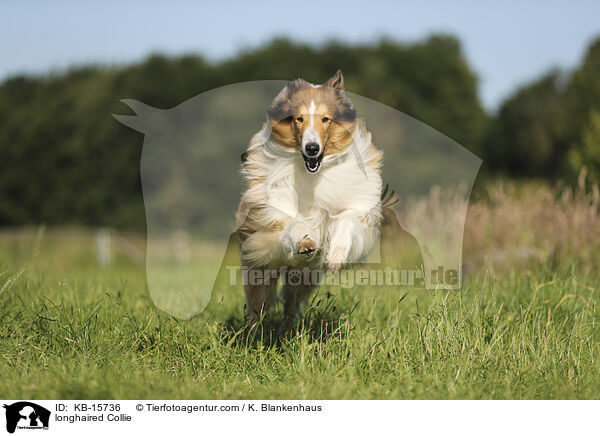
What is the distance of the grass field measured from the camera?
3105 mm

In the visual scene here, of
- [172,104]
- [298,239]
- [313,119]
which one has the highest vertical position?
[172,104]

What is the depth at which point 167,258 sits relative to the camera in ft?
51.9

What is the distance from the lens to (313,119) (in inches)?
132

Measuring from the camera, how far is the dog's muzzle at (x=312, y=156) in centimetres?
326

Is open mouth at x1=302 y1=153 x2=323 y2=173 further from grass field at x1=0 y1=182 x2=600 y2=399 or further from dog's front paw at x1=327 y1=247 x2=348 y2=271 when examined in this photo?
grass field at x1=0 y1=182 x2=600 y2=399

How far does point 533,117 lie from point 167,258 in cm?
1505

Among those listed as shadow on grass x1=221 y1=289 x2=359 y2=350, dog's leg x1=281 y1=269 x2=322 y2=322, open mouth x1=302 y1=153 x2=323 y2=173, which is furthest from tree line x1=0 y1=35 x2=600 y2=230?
open mouth x1=302 y1=153 x2=323 y2=173

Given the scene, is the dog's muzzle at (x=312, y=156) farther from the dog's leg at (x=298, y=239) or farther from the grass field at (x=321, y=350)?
the grass field at (x=321, y=350)

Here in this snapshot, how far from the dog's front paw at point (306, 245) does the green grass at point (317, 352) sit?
67 cm

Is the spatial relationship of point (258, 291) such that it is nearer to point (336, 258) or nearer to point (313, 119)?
point (336, 258)
